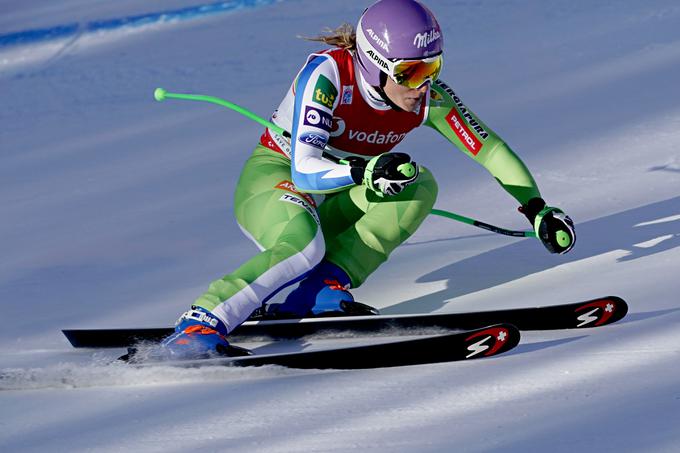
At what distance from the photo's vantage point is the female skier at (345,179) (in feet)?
14.0

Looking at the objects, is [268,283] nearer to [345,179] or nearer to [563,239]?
[345,179]

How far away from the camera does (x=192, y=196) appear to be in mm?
6457

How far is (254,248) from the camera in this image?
5648 mm

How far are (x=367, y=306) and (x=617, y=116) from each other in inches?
117

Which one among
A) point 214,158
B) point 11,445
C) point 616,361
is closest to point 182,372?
point 11,445

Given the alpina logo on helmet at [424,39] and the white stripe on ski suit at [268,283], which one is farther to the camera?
the alpina logo on helmet at [424,39]

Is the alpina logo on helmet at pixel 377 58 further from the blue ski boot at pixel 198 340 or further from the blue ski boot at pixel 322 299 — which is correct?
the blue ski boot at pixel 198 340

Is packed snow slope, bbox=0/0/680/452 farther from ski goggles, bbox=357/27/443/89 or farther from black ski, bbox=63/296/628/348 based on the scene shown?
ski goggles, bbox=357/27/443/89

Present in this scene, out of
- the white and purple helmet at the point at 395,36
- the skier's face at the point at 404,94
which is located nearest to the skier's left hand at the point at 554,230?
the skier's face at the point at 404,94

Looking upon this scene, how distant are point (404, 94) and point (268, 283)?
0.85 m

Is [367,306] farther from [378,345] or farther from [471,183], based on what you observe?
[471,183]

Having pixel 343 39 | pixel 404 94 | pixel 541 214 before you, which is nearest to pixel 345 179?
pixel 404 94

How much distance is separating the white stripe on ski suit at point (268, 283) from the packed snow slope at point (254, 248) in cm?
21

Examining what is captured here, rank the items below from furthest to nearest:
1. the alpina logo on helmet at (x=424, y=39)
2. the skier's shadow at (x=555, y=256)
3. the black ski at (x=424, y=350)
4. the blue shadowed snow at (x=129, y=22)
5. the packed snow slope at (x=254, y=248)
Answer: the blue shadowed snow at (x=129, y=22)
the skier's shadow at (x=555, y=256)
the alpina logo on helmet at (x=424, y=39)
the black ski at (x=424, y=350)
the packed snow slope at (x=254, y=248)
